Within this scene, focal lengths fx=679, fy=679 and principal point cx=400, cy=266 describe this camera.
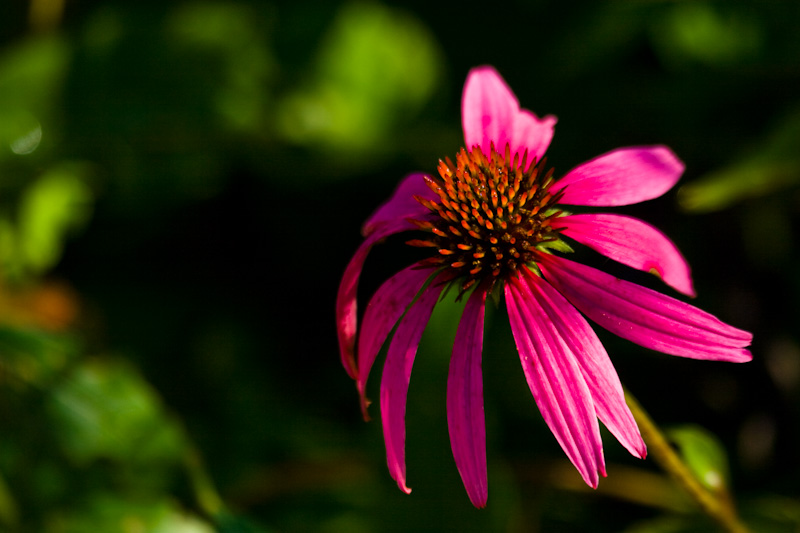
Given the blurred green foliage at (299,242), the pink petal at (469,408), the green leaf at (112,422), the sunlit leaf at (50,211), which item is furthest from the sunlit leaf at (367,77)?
the pink petal at (469,408)

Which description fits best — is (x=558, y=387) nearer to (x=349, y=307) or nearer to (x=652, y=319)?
(x=652, y=319)

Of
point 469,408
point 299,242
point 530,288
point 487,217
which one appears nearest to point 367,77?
point 299,242

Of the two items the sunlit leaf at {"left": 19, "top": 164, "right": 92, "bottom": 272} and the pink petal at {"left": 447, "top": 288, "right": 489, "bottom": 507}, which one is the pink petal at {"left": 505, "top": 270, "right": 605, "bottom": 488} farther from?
the sunlit leaf at {"left": 19, "top": 164, "right": 92, "bottom": 272}

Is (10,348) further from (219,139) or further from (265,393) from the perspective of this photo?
(219,139)

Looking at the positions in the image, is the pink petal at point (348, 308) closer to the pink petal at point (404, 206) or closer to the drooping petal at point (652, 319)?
the pink petal at point (404, 206)

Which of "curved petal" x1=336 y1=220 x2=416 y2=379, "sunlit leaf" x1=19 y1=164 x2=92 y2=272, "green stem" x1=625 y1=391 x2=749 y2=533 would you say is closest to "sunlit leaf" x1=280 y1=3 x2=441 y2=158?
"sunlit leaf" x1=19 y1=164 x2=92 y2=272

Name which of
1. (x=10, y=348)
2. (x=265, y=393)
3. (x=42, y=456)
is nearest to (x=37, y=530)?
(x=42, y=456)
